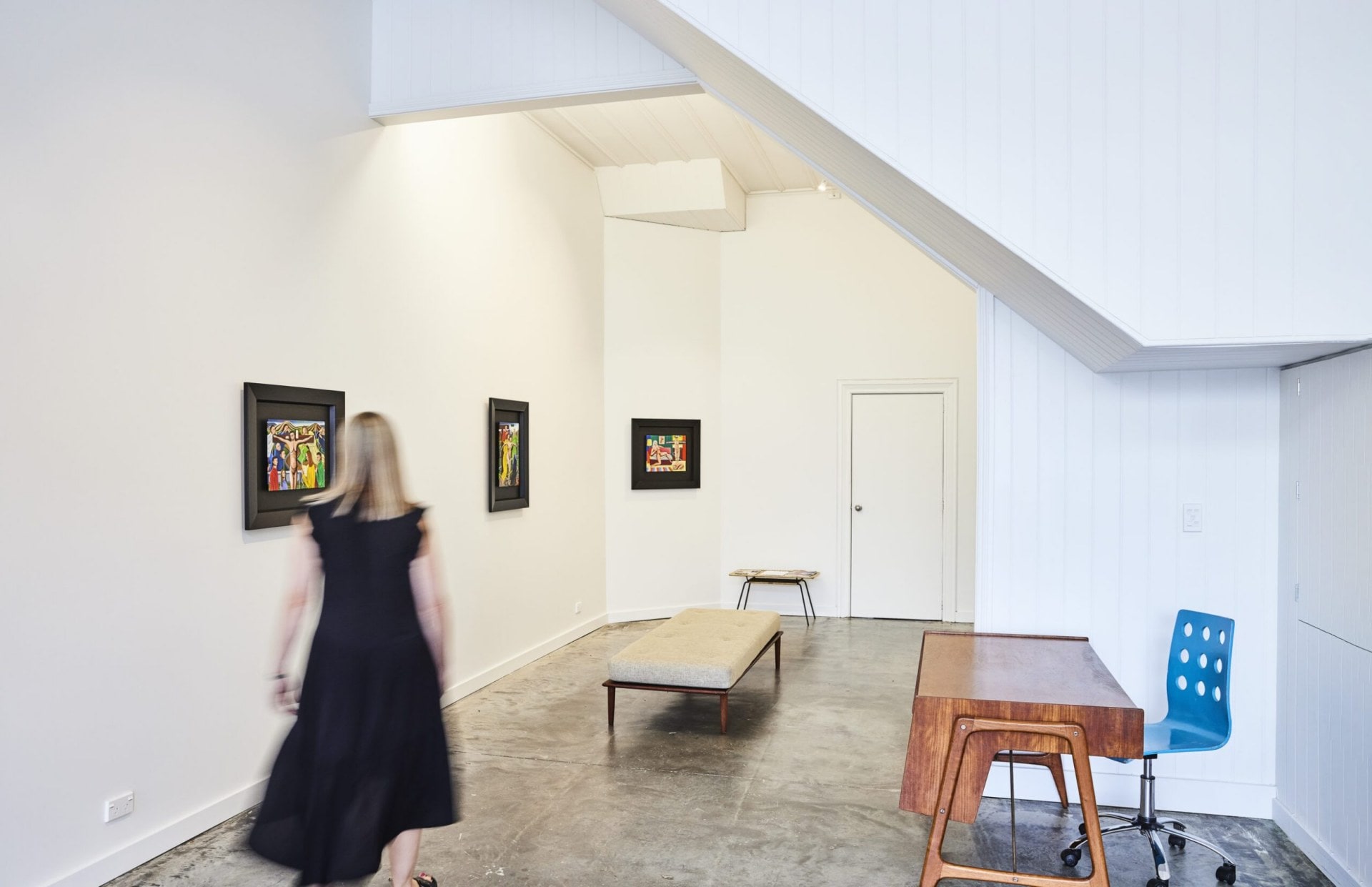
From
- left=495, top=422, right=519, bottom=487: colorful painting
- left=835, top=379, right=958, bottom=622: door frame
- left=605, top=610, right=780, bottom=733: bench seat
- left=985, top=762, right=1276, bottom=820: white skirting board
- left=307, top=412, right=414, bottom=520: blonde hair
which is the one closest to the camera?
left=307, top=412, right=414, bottom=520: blonde hair

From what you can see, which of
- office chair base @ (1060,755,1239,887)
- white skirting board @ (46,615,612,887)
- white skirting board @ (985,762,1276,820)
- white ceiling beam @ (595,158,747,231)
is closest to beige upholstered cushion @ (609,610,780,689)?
white skirting board @ (985,762,1276,820)

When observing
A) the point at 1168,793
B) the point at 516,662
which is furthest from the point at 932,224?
the point at 516,662

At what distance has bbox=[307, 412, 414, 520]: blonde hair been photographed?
2643mm

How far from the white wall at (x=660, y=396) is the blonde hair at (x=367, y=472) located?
221 inches

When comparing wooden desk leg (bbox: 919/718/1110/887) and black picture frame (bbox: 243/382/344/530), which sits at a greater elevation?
black picture frame (bbox: 243/382/344/530)

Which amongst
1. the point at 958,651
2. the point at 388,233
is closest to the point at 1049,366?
the point at 958,651

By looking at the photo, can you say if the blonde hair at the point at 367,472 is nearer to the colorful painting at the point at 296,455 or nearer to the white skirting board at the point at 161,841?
the colorful painting at the point at 296,455

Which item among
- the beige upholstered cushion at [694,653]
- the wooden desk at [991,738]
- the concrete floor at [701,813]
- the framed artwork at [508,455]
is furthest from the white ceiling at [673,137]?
the wooden desk at [991,738]

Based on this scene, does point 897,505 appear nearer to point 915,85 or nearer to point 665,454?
point 665,454

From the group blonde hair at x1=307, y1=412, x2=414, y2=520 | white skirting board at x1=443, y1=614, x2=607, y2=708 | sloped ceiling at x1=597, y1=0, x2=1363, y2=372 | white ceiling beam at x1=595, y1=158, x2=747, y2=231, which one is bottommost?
white skirting board at x1=443, y1=614, x2=607, y2=708

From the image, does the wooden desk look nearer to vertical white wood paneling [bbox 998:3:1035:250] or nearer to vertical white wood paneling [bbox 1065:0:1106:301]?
vertical white wood paneling [bbox 1065:0:1106:301]

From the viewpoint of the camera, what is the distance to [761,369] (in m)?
8.70

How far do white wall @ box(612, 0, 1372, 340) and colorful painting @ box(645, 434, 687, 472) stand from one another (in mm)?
5223

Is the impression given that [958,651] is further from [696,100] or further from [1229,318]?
[696,100]
